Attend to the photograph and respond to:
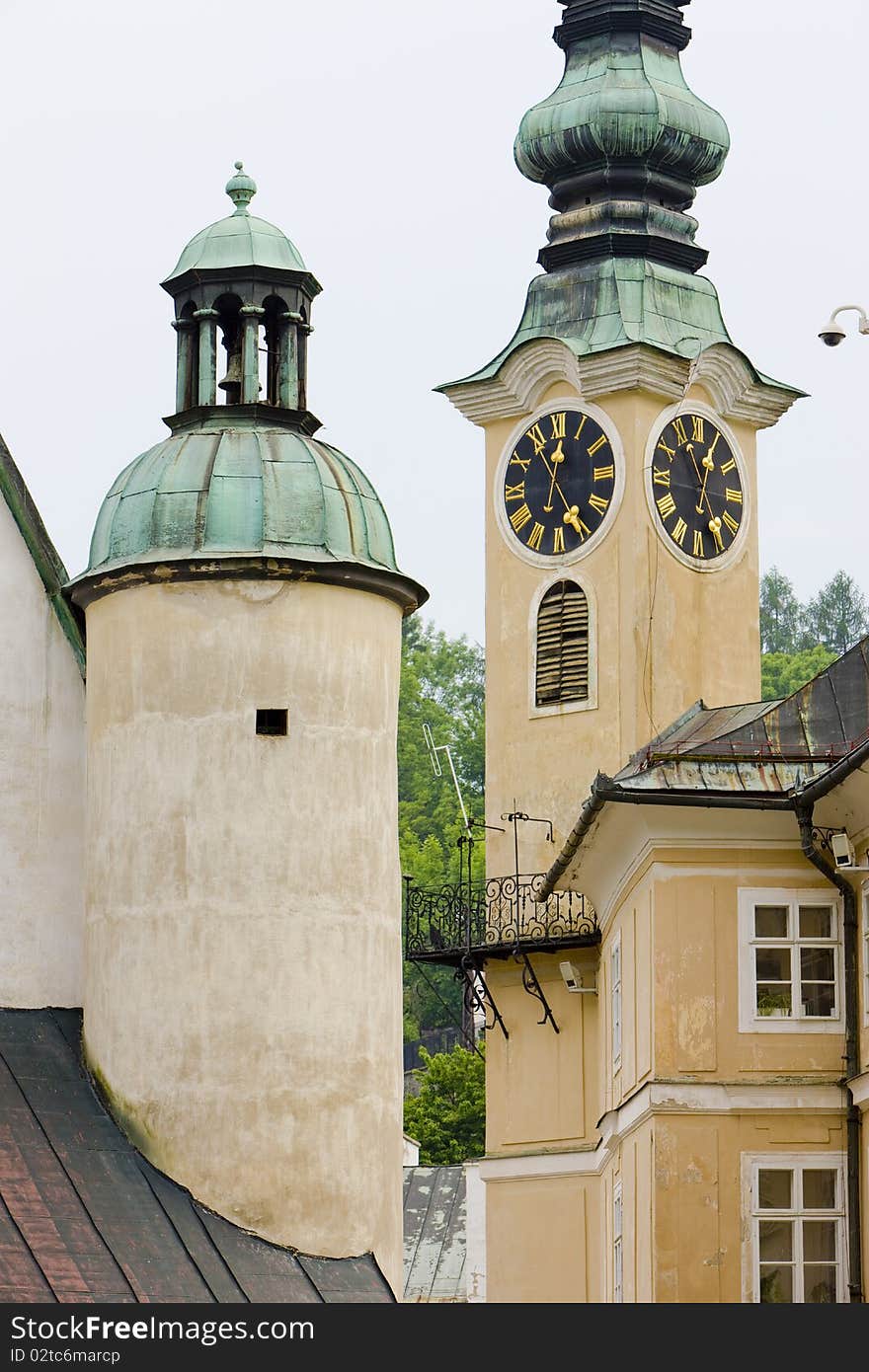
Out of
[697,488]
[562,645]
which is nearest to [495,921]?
[562,645]

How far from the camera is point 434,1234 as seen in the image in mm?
64125

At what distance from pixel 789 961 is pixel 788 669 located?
67.9m

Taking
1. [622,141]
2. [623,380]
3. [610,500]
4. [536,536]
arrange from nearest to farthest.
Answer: [623,380]
[610,500]
[536,536]
[622,141]

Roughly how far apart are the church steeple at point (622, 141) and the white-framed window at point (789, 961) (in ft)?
54.2

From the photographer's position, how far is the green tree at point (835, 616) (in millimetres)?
121250

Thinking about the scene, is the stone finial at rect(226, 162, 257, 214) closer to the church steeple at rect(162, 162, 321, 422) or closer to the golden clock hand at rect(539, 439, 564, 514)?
the church steeple at rect(162, 162, 321, 422)

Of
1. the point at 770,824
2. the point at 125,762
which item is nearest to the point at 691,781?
the point at 770,824

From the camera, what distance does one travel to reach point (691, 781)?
122 feet

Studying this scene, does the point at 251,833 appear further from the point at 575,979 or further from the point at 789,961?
the point at 575,979

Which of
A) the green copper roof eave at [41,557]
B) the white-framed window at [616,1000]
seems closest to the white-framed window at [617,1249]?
the white-framed window at [616,1000]

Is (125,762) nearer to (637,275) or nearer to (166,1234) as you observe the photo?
(166,1234)

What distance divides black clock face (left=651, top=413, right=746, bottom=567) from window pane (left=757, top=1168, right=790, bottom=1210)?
1513 cm

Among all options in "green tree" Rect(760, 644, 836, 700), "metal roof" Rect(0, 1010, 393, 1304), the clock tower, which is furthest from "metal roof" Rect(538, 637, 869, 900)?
"green tree" Rect(760, 644, 836, 700)

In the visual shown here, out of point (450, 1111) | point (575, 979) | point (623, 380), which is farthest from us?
point (450, 1111)
